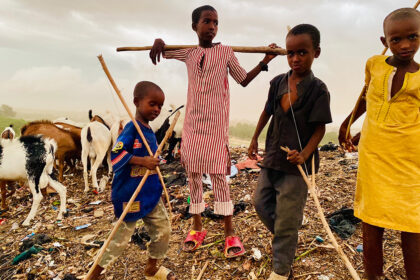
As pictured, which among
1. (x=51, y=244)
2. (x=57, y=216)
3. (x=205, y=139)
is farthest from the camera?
(x=57, y=216)

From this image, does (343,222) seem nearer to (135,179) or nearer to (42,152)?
(135,179)

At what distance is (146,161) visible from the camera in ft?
7.21

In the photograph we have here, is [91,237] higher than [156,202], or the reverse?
[156,202]

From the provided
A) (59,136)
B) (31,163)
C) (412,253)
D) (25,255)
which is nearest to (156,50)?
(412,253)

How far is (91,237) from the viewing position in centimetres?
400

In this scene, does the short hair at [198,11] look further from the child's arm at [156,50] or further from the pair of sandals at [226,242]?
the pair of sandals at [226,242]

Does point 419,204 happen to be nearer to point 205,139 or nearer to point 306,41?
point 306,41

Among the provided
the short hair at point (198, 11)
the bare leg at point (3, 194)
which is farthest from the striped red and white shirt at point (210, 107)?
the bare leg at point (3, 194)

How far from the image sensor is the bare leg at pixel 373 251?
7.07 ft

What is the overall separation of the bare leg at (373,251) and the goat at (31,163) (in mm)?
5091

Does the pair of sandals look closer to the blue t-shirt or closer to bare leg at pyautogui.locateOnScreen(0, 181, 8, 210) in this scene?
the blue t-shirt

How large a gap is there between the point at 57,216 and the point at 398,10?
19.8ft

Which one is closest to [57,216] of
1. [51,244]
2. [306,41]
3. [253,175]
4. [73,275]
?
[51,244]

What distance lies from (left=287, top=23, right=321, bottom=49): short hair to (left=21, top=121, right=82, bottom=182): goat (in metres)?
7.37
